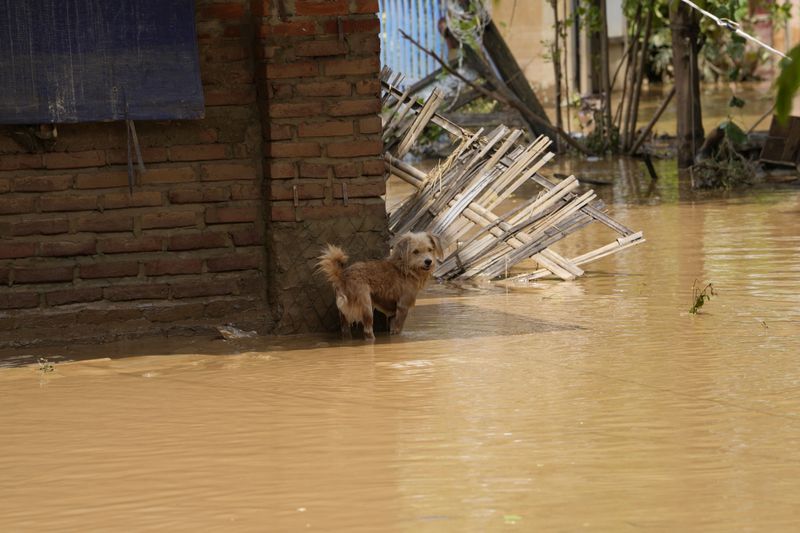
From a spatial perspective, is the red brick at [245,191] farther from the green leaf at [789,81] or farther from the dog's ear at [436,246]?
the green leaf at [789,81]

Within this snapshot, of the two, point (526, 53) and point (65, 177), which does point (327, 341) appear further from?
point (526, 53)

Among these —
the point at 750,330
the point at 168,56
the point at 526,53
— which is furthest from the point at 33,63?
the point at 526,53

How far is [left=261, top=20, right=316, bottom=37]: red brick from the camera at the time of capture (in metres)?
6.72

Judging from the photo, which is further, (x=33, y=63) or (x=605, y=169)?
(x=605, y=169)

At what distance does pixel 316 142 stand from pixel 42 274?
1750 mm

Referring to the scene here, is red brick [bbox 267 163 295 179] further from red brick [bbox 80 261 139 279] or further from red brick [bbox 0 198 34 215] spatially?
red brick [bbox 0 198 34 215]

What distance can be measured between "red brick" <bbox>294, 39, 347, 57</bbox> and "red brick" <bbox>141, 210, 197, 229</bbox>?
44.9 inches

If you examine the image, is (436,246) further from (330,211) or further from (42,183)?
(42,183)

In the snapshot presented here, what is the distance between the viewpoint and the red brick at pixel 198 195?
695cm

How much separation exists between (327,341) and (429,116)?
214 cm

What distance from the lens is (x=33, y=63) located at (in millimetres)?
6605

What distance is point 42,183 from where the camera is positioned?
6.82 meters

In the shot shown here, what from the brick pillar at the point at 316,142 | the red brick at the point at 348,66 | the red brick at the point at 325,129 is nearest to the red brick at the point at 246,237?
the brick pillar at the point at 316,142

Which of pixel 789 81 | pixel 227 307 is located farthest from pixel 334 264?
pixel 789 81
